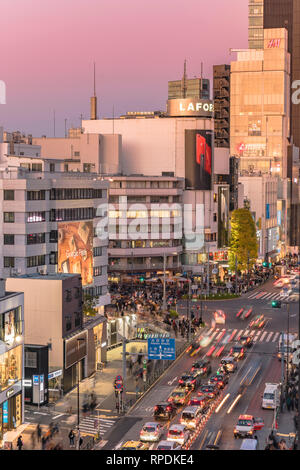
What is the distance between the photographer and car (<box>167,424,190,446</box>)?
51.1m

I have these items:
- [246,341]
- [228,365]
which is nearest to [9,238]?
A: [228,365]

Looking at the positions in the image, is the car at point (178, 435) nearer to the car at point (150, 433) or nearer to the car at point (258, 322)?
the car at point (150, 433)

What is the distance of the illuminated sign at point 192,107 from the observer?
462 feet

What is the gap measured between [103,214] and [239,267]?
4479 cm

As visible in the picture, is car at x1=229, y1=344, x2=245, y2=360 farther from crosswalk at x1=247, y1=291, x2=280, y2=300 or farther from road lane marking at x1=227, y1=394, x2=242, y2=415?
crosswalk at x1=247, y1=291, x2=280, y2=300

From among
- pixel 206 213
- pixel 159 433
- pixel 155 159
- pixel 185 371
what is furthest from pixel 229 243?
pixel 159 433

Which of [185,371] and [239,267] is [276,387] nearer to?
[185,371]

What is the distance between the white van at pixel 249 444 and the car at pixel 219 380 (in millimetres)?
16534

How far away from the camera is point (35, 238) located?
263ft

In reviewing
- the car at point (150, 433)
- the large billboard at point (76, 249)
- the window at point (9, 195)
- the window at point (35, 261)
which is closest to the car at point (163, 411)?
the car at point (150, 433)

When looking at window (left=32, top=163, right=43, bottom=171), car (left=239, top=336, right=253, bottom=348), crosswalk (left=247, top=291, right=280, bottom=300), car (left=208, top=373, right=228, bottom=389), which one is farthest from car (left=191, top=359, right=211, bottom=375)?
crosswalk (left=247, top=291, right=280, bottom=300)

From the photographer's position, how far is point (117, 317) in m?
84.8

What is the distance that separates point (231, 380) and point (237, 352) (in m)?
8.32

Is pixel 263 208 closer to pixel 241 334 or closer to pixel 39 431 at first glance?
pixel 241 334
